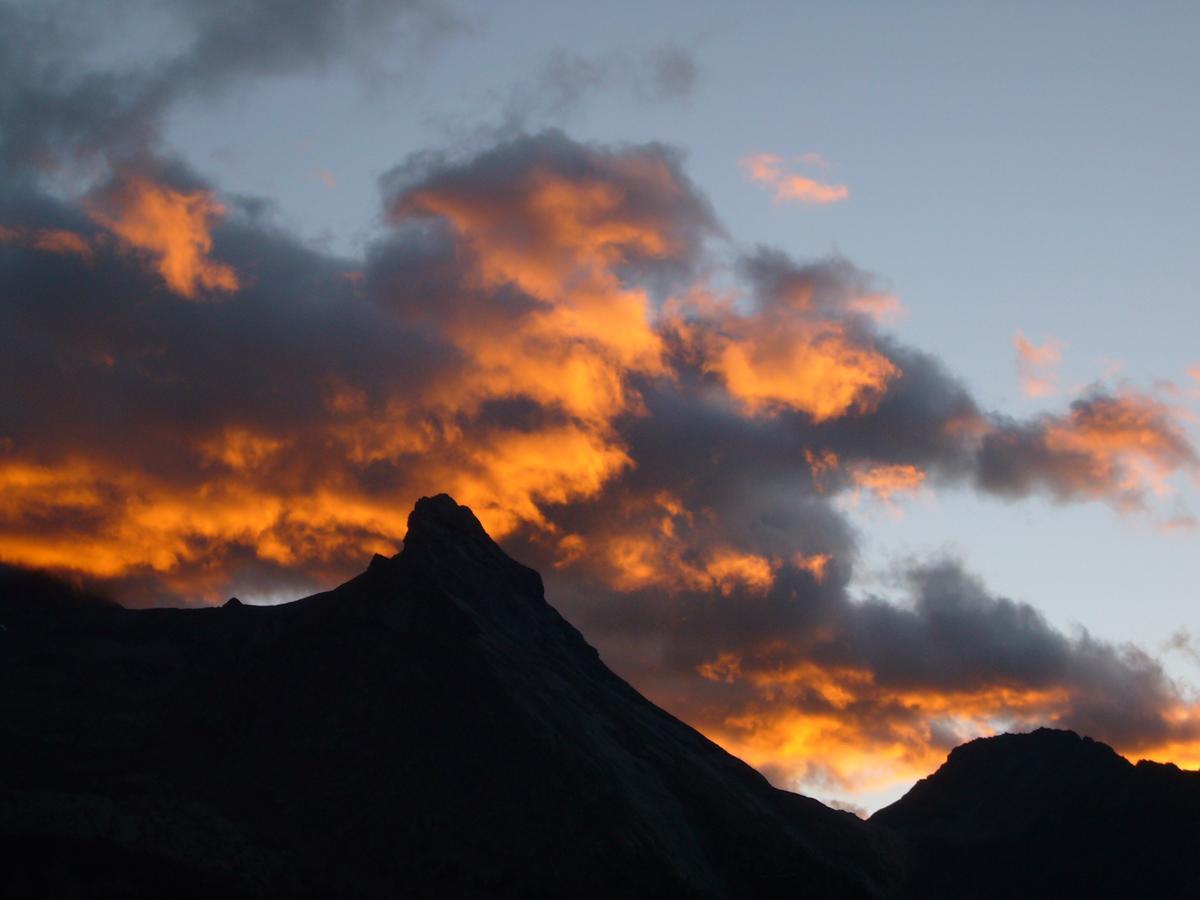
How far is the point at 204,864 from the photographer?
17162 centimetres

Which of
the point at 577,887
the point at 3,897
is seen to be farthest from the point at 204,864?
the point at 577,887

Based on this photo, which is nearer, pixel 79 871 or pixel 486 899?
pixel 79 871

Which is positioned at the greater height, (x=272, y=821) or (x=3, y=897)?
(x=272, y=821)

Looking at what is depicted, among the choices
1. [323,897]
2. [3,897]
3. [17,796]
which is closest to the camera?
[3,897]

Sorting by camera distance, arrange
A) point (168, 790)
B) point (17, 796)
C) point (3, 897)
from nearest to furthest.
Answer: point (3, 897)
point (17, 796)
point (168, 790)

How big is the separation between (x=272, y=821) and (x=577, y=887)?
4763cm

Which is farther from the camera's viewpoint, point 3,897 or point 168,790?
point 168,790

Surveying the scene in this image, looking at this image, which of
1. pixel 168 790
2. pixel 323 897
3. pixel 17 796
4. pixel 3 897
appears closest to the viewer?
pixel 3 897

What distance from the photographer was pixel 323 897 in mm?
178500

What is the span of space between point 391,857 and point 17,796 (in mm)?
53871

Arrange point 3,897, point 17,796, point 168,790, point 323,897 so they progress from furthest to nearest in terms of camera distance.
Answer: point 168,790 → point 323,897 → point 17,796 → point 3,897

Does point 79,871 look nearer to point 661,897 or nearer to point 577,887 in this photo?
point 577,887

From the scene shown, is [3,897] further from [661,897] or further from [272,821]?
[661,897]

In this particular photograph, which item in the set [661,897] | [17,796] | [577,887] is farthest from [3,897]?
[661,897]
